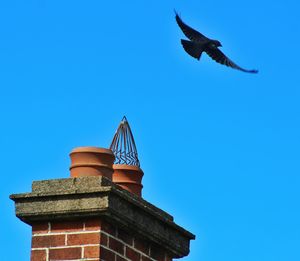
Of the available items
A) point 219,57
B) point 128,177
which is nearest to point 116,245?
point 128,177

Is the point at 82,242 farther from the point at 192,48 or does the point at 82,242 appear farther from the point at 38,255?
the point at 192,48

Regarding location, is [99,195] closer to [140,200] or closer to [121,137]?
[140,200]

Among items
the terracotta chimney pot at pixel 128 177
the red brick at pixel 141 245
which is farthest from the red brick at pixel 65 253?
the terracotta chimney pot at pixel 128 177

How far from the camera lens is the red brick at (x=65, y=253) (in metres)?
4.63

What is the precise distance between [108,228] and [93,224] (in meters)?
0.09

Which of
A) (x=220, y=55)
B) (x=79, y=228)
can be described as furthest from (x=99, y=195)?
(x=220, y=55)

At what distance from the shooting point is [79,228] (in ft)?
15.4

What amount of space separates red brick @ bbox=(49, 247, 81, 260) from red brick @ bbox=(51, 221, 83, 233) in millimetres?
116

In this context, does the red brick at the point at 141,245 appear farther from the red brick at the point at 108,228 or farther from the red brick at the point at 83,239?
the red brick at the point at 83,239

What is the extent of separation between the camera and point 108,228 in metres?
4.70

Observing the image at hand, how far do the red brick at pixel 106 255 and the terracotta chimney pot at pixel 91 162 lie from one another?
0.54 metres

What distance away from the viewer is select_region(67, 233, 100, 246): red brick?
461 centimetres

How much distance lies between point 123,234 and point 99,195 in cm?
33

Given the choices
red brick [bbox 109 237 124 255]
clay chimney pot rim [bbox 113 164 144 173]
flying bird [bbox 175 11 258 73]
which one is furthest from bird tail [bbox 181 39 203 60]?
red brick [bbox 109 237 124 255]
